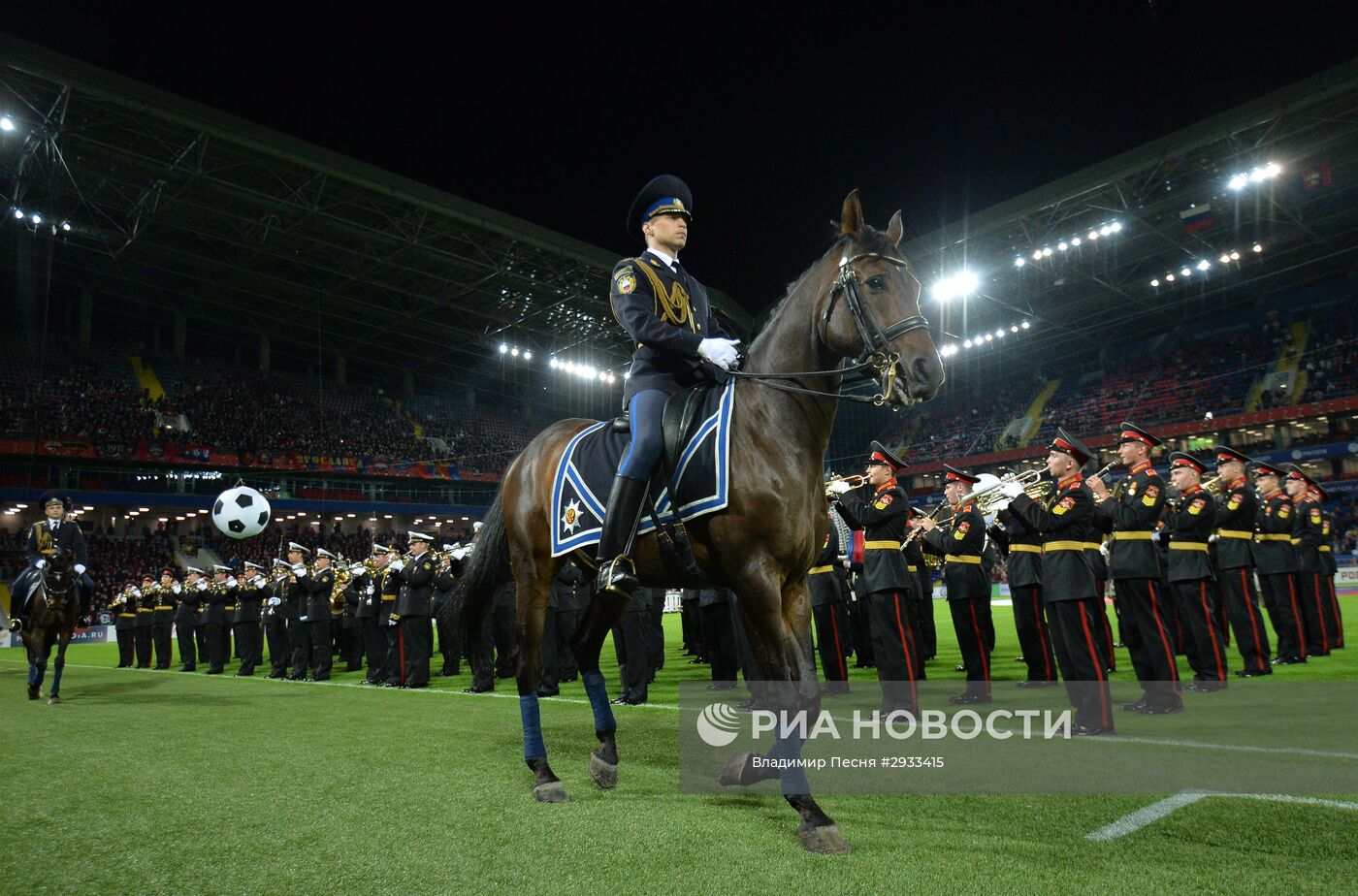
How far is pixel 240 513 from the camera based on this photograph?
1972 cm

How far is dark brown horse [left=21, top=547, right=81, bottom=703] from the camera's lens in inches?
402

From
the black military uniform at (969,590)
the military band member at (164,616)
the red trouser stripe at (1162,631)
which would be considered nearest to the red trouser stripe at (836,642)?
the black military uniform at (969,590)

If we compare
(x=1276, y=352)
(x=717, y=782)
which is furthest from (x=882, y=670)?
(x=1276, y=352)

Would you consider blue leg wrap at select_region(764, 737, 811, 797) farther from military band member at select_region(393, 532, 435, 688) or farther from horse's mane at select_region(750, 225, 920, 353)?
military band member at select_region(393, 532, 435, 688)

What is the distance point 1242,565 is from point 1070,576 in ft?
14.7

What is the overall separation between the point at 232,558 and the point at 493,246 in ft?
61.4

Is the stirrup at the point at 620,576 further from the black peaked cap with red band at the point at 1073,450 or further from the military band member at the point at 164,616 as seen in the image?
the military band member at the point at 164,616

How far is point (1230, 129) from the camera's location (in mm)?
23906

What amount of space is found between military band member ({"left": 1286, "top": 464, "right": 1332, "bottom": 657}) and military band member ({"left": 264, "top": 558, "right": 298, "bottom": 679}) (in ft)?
49.1

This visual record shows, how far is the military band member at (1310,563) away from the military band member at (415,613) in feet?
38.1

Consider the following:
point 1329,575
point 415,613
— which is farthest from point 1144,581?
point 415,613

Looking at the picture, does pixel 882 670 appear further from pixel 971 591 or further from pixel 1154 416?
pixel 1154 416

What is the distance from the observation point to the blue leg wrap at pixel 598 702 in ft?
15.9

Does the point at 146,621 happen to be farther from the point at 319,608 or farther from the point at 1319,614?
the point at 1319,614
